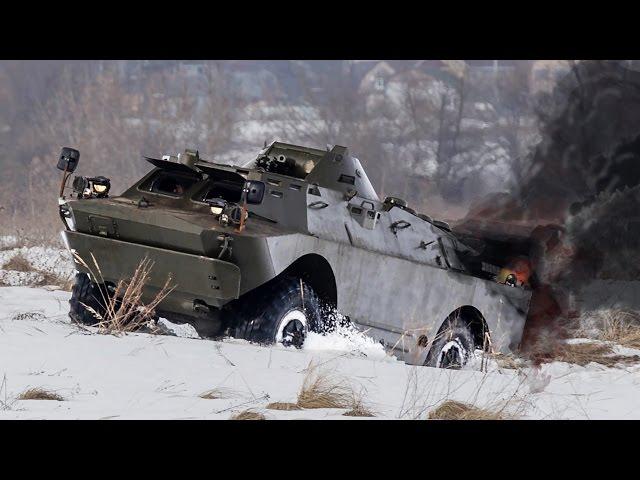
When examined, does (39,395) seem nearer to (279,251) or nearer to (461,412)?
(461,412)

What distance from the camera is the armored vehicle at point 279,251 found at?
12000 mm

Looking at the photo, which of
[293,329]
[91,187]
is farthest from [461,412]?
[91,187]

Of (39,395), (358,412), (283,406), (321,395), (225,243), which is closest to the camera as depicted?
(39,395)

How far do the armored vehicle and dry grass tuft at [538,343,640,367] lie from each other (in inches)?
31.2

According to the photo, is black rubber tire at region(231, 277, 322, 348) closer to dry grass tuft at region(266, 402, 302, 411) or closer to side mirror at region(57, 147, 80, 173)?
side mirror at region(57, 147, 80, 173)

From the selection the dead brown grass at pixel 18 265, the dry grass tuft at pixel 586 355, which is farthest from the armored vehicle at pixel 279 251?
the dead brown grass at pixel 18 265

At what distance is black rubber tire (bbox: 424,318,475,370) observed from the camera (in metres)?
14.2

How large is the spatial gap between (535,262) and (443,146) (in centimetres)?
1807

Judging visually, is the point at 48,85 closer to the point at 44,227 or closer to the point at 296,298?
the point at 44,227

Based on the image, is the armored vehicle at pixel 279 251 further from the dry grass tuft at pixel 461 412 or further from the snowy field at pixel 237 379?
the dry grass tuft at pixel 461 412

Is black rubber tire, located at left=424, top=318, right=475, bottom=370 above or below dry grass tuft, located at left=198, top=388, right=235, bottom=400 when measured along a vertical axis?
below

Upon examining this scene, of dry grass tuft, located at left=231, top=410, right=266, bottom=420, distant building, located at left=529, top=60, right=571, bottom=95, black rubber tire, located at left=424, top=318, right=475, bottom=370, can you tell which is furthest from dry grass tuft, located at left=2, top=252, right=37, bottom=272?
distant building, located at left=529, top=60, right=571, bottom=95

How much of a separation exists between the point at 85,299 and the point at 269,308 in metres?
2.04

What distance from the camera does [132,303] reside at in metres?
12.1
